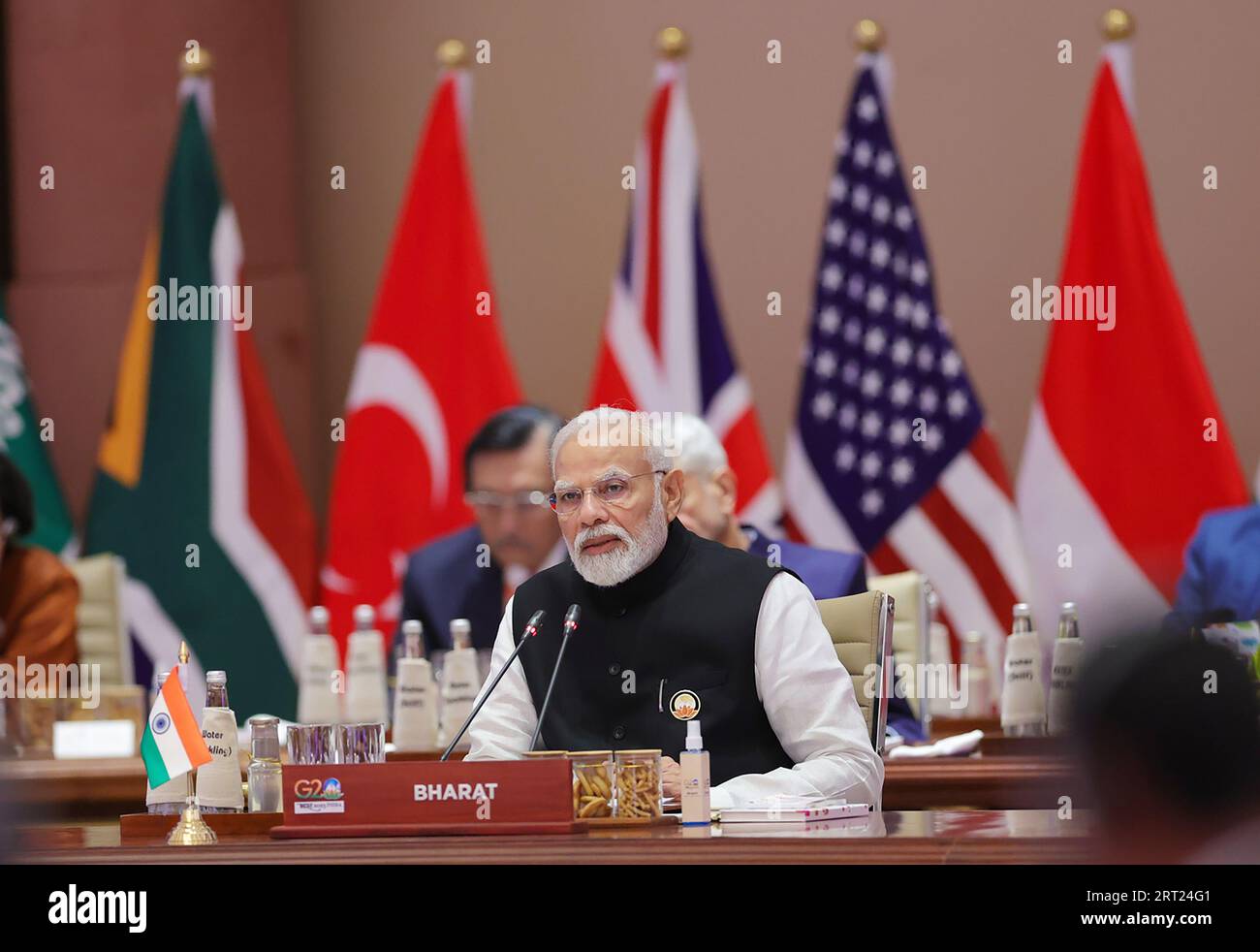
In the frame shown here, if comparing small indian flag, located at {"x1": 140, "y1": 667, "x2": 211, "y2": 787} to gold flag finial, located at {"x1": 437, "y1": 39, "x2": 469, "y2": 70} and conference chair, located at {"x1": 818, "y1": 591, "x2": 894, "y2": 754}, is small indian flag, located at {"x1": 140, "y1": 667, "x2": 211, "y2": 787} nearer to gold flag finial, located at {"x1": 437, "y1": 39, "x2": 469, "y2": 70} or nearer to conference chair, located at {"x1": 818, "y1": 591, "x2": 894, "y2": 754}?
conference chair, located at {"x1": 818, "y1": 591, "x2": 894, "y2": 754}

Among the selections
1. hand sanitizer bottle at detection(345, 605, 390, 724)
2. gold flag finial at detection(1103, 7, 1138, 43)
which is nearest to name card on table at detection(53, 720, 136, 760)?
hand sanitizer bottle at detection(345, 605, 390, 724)

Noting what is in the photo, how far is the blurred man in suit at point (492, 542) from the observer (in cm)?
508

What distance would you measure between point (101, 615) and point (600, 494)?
9.41 feet

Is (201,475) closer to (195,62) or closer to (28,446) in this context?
(28,446)

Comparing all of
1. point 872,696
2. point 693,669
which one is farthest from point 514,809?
point 872,696

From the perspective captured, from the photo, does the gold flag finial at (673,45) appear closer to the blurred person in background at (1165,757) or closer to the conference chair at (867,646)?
the conference chair at (867,646)

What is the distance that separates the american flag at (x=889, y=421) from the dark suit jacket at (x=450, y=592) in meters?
1.17

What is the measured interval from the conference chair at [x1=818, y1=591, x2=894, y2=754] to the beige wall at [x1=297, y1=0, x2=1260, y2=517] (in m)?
3.12

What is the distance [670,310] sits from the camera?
596 centimetres

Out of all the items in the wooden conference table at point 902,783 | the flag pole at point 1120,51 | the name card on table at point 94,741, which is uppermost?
the flag pole at point 1120,51

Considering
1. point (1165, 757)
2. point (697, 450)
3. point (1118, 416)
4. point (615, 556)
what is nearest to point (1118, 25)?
point (1118, 416)

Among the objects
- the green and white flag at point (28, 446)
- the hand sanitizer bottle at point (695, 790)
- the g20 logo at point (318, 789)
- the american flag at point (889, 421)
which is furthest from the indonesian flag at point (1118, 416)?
the g20 logo at point (318, 789)

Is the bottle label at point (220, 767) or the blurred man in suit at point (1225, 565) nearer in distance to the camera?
the bottle label at point (220, 767)

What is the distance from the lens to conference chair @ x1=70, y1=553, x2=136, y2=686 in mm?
5375
